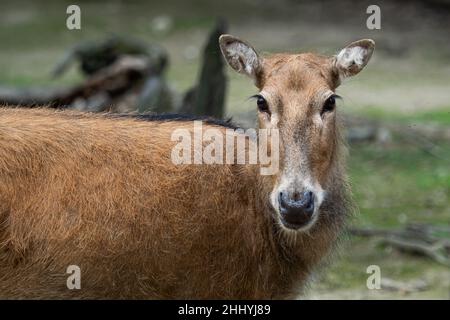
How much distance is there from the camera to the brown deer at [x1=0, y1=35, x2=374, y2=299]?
6.93 meters

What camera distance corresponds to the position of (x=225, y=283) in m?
7.22

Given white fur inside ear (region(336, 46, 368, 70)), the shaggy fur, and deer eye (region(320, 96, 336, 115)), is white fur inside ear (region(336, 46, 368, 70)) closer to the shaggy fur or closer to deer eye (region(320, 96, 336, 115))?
deer eye (region(320, 96, 336, 115))

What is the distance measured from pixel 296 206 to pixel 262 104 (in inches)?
37.3

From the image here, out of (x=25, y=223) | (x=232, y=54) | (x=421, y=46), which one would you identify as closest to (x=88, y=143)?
(x=25, y=223)

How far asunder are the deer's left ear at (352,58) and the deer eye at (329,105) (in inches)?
13.5

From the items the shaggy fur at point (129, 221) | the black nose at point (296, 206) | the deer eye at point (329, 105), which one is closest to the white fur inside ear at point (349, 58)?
the deer eye at point (329, 105)

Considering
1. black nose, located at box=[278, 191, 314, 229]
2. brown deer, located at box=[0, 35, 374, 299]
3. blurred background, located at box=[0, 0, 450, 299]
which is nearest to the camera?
black nose, located at box=[278, 191, 314, 229]

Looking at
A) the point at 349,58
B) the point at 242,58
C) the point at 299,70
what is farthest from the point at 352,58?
the point at 242,58

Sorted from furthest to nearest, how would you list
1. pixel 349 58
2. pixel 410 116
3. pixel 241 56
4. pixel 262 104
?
pixel 410 116, pixel 241 56, pixel 349 58, pixel 262 104

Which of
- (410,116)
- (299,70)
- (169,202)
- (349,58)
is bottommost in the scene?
(169,202)

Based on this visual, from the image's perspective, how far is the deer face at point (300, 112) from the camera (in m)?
6.79

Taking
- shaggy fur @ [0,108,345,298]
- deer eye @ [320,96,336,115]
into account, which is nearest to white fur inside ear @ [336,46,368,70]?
deer eye @ [320,96,336,115]

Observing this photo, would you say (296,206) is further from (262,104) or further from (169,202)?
(169,202)

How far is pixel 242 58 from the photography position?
24.6ft
